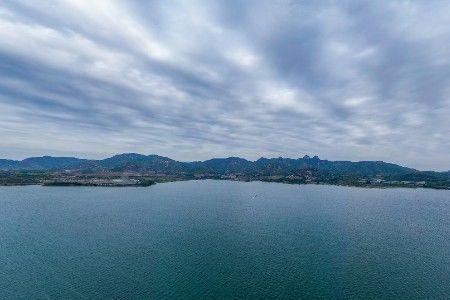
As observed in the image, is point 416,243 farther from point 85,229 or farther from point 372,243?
point 85,229

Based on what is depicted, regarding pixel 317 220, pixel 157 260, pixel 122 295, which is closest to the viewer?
pixel 122 295

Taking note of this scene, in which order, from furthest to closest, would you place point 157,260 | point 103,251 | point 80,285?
point 103,251 < point 157,260 < point 80,285

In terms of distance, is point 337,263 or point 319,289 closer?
point 319,289

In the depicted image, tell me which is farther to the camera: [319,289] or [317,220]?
[317,220]

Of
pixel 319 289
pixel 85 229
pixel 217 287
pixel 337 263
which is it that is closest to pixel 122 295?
pixel 217 287

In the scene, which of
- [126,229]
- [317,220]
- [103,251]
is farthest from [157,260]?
[317,220]

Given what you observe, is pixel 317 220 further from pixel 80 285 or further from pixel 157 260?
pixel 80 285
